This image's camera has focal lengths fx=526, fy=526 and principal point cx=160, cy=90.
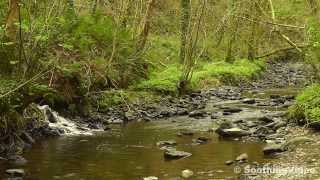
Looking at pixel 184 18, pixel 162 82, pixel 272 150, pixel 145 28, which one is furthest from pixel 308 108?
pixel 184 18

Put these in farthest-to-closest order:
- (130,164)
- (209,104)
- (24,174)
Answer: (209,104) < (130,164) < (24,174)

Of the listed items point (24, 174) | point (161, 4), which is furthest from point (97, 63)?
point (161, 4)

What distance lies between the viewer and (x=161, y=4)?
34.5m

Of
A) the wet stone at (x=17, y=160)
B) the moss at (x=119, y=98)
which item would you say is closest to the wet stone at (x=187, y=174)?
the wet stone at (x=17, y=160)

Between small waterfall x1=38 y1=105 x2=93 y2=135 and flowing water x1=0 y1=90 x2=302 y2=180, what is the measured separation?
689 mm

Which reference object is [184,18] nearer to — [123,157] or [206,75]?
[206,75]

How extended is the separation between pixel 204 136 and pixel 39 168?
5.17 m

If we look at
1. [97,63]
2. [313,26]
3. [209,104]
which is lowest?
[209,104]

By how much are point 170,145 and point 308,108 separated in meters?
3.84

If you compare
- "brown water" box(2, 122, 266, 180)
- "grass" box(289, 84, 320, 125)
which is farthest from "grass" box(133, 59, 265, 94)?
"grass" box(289, 84, 320, 125)

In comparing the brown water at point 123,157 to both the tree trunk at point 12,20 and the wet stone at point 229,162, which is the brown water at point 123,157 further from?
the tree trunk at point 12,20

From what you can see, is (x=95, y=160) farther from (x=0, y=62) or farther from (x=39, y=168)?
(x=0, y=62)

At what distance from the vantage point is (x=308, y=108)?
45.9ft

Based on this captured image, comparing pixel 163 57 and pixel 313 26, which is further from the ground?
pixel 313 26
